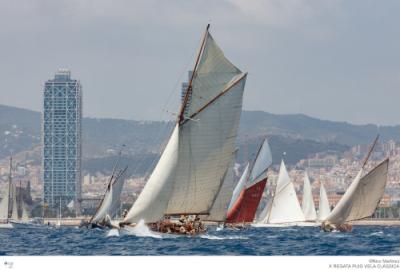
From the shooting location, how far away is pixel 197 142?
5534 centimetres

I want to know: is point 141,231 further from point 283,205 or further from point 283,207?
point 283,205

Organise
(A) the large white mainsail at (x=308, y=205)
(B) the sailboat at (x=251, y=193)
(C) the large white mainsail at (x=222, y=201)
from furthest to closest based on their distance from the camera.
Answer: (A) the large white mainsail at (x=308, y=205), (B) the sailboat at (x=251, y=193), (C) the large white mainsail at (x=222, y=201)

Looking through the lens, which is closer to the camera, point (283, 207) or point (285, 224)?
point (283, 207)

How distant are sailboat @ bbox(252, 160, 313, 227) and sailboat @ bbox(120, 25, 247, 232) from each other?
192 feet

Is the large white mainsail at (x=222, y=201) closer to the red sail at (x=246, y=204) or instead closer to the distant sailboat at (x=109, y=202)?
the red sail at (x=246, y=204)

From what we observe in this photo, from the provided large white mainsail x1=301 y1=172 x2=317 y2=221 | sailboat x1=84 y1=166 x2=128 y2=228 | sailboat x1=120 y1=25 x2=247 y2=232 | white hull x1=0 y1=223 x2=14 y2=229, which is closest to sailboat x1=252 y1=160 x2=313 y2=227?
large white mainsail x1=301 y1=172 x2=317 y2=221

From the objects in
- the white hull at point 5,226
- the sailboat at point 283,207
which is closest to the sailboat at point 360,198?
the sailboat at point 283,207

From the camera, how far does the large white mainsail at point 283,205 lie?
115250mm

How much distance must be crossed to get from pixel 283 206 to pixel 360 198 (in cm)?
3412

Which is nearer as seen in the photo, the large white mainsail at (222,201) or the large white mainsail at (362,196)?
the large white mainsail at (222,201)

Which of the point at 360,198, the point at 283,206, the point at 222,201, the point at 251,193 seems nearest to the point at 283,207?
the point at 283,206

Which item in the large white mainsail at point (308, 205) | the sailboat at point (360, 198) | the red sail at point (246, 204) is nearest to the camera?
the sailboat at point (360, 198)
